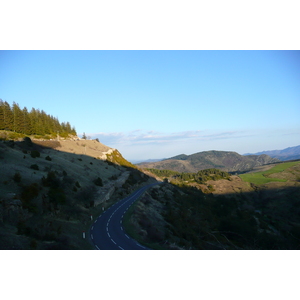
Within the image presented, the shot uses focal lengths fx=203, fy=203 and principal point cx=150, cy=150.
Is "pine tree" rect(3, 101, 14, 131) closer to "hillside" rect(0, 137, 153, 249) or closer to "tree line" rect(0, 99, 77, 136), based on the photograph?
"tree line" rect(0, 99, 77, 136)

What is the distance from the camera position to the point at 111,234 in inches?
816

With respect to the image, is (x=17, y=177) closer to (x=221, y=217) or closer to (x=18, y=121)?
(x=221, y=217)

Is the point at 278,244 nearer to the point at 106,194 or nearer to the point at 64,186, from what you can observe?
the point at 106,194

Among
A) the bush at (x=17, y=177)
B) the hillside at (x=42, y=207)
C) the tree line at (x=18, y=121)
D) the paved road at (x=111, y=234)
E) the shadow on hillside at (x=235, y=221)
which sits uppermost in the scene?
the tree line at (x=18, y=121)

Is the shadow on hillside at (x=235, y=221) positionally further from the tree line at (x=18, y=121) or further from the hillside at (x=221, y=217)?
the tree line at (x=18, y=121)

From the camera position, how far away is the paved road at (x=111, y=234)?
17594 mm

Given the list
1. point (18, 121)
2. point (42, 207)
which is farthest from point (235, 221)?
point (18, 121)

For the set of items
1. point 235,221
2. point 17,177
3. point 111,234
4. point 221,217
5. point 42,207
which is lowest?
point 221,217

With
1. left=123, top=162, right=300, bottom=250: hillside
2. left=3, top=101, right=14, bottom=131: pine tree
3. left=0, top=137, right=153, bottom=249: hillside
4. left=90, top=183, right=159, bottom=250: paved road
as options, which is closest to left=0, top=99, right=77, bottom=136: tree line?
left=3, top=101, right=14, bottom=131: pine tree

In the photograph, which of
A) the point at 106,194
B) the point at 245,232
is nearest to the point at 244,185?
the point at 245,232

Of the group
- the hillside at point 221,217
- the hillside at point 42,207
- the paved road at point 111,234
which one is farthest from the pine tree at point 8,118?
the paved road at point 111,234

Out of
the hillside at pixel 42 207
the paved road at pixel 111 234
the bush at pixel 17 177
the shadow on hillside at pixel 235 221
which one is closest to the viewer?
the hillside at pixel 42 207

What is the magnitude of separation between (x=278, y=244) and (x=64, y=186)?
123ft

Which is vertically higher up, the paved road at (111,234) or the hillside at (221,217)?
the paved road at (111,234)
